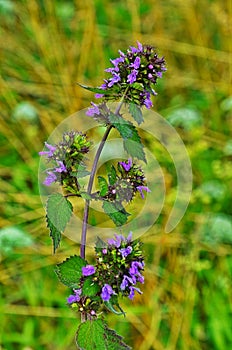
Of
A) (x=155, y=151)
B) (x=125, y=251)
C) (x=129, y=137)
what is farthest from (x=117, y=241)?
(x=155, y=151)

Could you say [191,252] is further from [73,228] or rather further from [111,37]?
[111,37]

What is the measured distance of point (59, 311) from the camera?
5.25 ft

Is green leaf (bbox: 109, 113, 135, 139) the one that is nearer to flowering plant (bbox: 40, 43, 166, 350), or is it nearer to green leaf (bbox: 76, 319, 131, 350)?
flowering plant (bbox: 40, 43, 166, 350)

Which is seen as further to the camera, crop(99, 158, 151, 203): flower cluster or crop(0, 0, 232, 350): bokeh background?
crop(0, 0, 232, 350): bokeh background

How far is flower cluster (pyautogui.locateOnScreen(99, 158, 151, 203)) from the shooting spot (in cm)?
76

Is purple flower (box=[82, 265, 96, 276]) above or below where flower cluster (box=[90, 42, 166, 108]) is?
below

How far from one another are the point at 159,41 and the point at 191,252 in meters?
0.85

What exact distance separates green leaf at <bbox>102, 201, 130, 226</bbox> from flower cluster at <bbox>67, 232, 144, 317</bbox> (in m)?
0.04

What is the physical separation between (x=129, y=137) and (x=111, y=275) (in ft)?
0.55

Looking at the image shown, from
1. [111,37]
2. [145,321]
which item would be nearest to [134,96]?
[145,321]

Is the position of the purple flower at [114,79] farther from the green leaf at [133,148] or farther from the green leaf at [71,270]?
the green leaf at [71,270]

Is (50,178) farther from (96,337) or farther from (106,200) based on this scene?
(96,337)

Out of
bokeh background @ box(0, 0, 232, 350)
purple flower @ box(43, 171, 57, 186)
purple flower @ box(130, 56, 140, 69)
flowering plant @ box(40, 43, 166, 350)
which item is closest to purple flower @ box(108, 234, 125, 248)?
flowering plant @ box(40, 43, 166, 350)

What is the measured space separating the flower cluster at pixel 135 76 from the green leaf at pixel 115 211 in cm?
13
